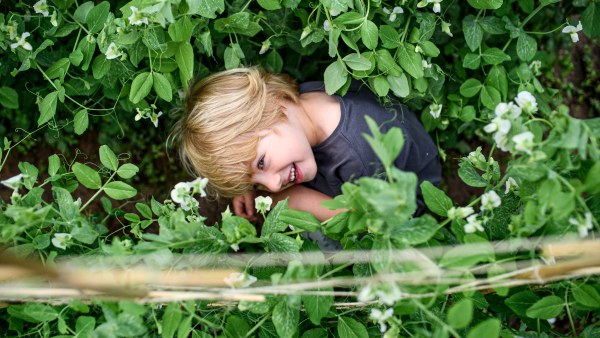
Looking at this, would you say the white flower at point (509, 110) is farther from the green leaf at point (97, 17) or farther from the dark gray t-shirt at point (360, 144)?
the green leaf at point (97, 17)

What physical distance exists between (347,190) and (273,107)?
0.72 m

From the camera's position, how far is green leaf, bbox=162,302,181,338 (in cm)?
78

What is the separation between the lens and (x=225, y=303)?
934mm

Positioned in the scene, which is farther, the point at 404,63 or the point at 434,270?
the point at 404,63

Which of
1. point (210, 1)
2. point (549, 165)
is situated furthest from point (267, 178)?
point (549, 165)

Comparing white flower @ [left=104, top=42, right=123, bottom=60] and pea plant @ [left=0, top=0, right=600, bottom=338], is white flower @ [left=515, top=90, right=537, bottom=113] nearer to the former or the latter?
pea plant @ [left=0, top=0, right=600, bottom=338]

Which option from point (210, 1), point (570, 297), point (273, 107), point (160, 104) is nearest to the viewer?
point (570, 297)

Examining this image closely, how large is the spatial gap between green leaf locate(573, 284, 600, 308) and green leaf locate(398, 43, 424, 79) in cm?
75

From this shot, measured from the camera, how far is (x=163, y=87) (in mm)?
1227

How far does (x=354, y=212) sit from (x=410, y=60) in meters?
0.73

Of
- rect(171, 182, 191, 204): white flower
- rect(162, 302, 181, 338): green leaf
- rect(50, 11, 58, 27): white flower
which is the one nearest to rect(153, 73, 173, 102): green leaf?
rect(50, 11, 58, 27): white flower

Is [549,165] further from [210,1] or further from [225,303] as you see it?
[210,1]

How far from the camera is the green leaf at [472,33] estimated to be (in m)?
1.34

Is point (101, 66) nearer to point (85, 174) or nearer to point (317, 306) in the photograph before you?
point (85, 174)
